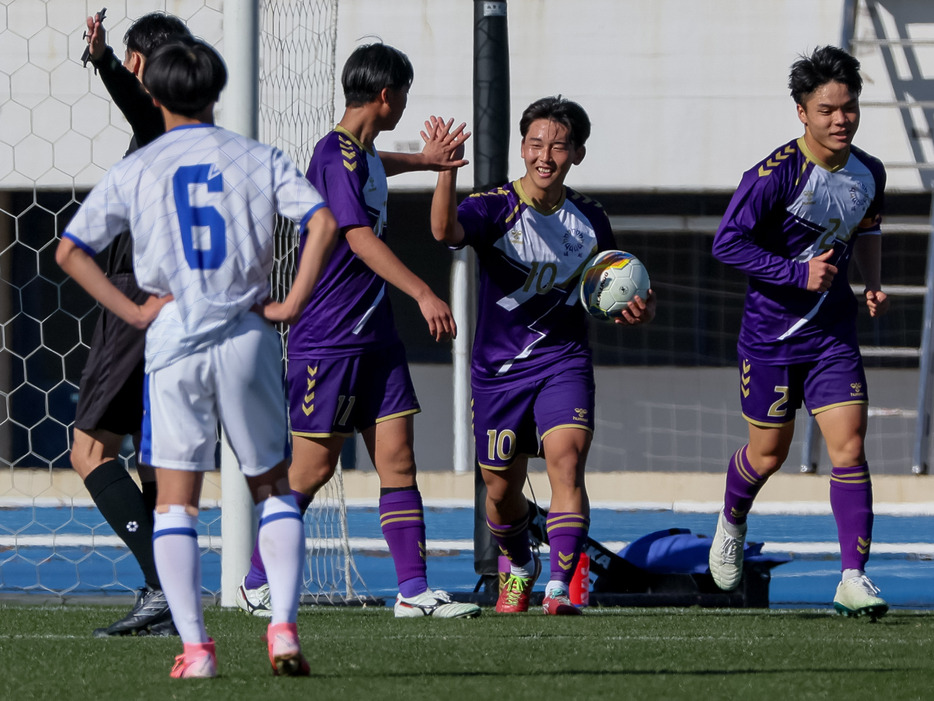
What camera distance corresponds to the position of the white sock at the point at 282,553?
3.03m

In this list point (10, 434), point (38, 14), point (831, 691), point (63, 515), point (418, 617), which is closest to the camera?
point (831, 691)

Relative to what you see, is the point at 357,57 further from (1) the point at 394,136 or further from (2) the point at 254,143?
(1) the point at 394,136

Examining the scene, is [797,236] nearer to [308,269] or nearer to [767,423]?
[767,423]

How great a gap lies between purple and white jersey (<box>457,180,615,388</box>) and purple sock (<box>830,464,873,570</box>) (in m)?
0.99

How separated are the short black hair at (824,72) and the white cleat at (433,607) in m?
2.07

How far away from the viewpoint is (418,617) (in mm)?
4672

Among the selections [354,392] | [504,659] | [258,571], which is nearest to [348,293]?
[354,392]

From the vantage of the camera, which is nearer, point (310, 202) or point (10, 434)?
point (310, 202)

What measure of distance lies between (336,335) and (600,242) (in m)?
1.09

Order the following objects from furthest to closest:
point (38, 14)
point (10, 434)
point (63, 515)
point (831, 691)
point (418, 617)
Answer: point (10, 434) → point (38, 14) → point (63, 515) → point (418, 617) → point (831, 691)

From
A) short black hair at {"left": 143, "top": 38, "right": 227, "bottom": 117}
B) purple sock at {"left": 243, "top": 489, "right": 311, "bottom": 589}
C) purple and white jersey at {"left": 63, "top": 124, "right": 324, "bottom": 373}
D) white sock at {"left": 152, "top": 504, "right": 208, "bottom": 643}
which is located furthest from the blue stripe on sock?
purple sock at {"left": 243, "top": 489, "right": 311, "bottom": 589}

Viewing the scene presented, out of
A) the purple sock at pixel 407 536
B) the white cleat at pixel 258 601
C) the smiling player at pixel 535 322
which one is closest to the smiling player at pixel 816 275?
the smiling player at pixel 535 322

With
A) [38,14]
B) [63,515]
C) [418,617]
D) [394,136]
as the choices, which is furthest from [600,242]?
[38,14]

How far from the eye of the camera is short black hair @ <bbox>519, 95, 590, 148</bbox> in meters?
5.16
